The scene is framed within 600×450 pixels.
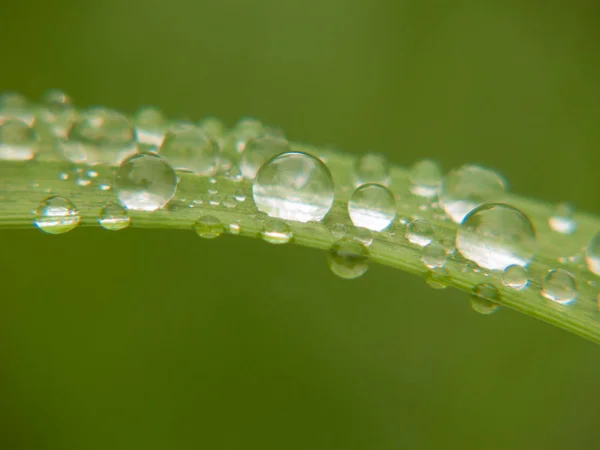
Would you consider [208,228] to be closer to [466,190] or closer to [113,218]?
[113,218]

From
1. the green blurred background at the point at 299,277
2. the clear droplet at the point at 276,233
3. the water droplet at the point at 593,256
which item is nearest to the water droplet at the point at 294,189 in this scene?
the clear droplet at the point at 276,233

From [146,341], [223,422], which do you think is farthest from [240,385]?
[146,341]

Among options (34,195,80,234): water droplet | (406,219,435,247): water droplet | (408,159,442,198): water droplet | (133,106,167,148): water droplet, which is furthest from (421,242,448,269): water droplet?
(133,106,167,148): water droplet

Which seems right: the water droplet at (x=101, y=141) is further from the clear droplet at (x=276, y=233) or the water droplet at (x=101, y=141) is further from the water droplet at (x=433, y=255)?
the water droplet at (x=433, y=255)

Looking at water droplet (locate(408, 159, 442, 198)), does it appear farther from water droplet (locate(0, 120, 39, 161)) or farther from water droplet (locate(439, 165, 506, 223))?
water droplet (locate(0, 120, 39, 161))

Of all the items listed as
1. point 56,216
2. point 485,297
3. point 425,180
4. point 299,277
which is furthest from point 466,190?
point 299,277

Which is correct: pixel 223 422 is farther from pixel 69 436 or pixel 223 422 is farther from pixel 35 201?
pixel 35 201
